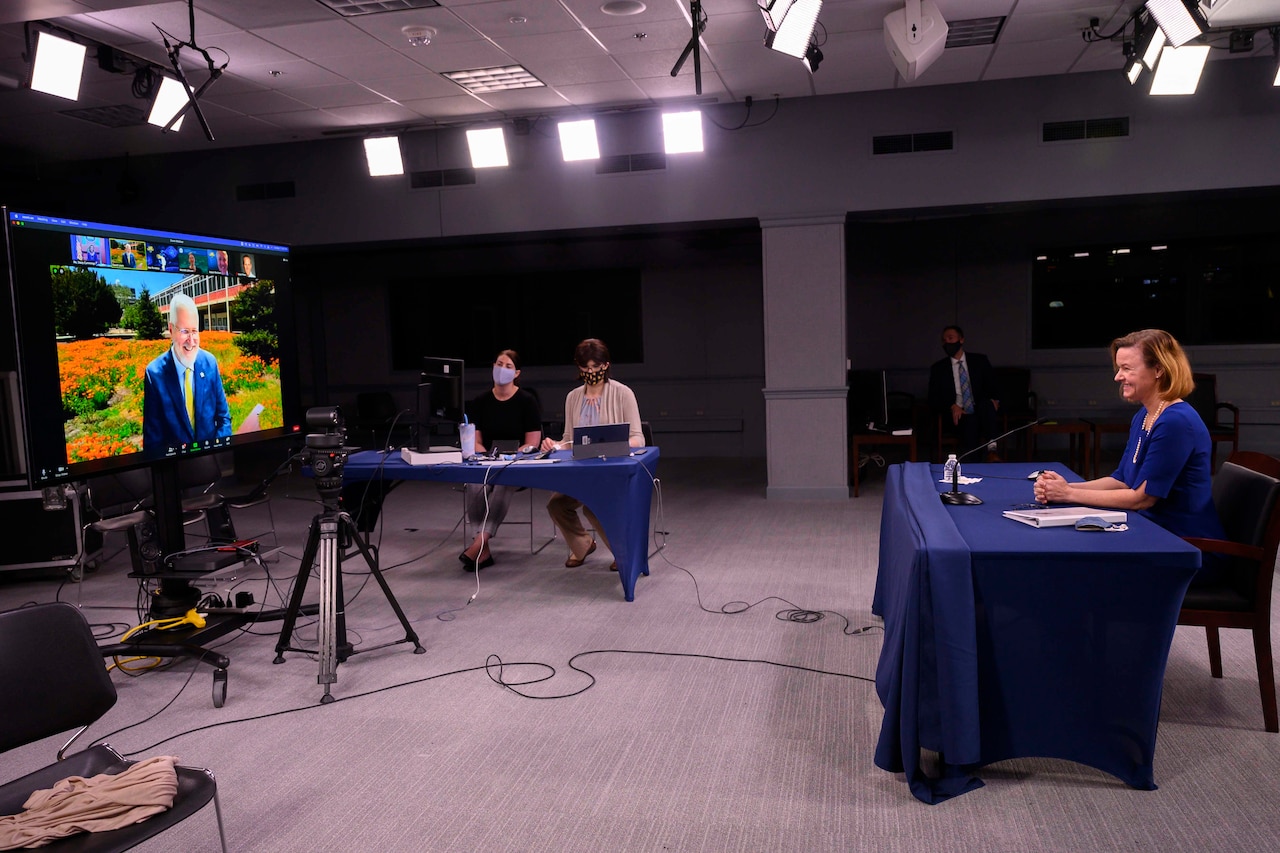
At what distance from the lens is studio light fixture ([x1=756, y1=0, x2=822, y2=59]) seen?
471 cm

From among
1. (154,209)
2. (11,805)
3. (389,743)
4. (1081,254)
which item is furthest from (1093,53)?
(154,209)

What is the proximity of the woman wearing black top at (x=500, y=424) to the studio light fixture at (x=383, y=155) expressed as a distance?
3075mm

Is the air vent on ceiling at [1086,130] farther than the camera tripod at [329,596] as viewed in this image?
Yes

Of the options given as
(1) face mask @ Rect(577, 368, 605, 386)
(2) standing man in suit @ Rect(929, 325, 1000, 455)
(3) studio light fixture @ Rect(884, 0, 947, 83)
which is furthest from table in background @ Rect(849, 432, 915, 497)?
(3) studio light fixture @ Rect(884, 0, 947, 83)

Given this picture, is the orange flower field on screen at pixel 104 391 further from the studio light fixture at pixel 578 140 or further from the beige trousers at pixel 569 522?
the studio light fixture at pixel 578 140

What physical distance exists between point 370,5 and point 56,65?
1.84 meters

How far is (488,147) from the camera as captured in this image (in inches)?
297

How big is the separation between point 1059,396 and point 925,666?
25.7 ft

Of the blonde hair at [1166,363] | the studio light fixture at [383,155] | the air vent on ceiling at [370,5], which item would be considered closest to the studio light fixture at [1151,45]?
the blonde hair at [1166,363]

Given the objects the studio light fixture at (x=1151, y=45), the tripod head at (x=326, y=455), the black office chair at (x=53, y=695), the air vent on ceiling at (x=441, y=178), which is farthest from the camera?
the air vent on ceiling at (x=441, y=178)

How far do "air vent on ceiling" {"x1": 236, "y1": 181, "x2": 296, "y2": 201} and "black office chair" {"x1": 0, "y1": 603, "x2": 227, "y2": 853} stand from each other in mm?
6850

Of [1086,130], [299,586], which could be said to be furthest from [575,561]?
[1086,130]

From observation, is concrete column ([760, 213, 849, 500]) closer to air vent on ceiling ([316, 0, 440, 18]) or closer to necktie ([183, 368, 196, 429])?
air vent on ceiling ([316, 0, 440, 18])

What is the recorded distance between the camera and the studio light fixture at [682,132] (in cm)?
712
